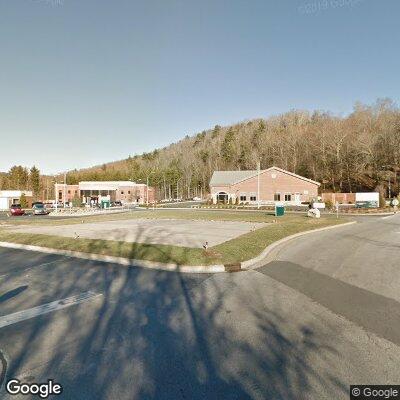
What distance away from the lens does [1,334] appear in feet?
19.0

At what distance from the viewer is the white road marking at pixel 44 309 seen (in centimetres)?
644

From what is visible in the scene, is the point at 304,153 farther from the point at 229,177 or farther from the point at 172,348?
the point at 172,348

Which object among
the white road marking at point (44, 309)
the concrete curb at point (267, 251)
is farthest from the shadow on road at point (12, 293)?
the concrete curb at point (267, 251)

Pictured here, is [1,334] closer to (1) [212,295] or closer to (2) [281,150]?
(1) [212,295]

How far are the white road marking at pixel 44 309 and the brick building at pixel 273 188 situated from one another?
5450 cm

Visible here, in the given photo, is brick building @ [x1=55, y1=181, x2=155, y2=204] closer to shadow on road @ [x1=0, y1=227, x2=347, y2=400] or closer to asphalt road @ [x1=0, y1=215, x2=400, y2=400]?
asphalt road @ [x1=0, y1=215, x2=400, y2=400]

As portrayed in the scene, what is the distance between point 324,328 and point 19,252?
44.4 feet

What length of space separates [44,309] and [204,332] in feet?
12.5

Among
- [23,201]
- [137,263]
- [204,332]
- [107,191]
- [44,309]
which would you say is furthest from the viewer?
[107,191]

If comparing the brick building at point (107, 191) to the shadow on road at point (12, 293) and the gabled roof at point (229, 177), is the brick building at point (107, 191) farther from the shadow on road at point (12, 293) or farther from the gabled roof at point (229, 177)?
the shadow on road at point (12, 293)

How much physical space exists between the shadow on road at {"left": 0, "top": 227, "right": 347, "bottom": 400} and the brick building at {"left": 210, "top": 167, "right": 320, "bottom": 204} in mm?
54967

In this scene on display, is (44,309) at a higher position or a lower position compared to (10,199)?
lower

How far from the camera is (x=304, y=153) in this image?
84188 millimetres

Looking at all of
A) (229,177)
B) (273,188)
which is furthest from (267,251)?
(229,177)
